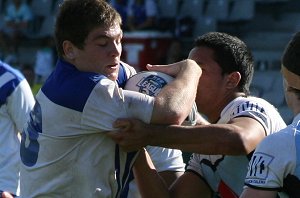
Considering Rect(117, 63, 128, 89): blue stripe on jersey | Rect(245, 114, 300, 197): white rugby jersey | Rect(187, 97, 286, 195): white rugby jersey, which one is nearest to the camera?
Rect(245, 114, 300, 197): white rugby jersey

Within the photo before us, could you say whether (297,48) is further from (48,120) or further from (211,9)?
(211,9)

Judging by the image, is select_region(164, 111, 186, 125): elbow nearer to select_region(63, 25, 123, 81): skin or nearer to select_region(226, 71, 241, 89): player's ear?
select_region(63, 25, 123, 81): skin

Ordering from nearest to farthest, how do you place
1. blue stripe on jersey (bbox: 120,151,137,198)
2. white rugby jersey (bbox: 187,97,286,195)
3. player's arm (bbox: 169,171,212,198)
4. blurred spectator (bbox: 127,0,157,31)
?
blue stripe on jersey (bbox: 120,151,137,198), white rugby jersey (bbox: 187,97,286,195), player's arm (bbox: 169,171,212,198), blurred spectator (bbox: 127,0,157,31)

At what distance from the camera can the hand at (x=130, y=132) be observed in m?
3.49

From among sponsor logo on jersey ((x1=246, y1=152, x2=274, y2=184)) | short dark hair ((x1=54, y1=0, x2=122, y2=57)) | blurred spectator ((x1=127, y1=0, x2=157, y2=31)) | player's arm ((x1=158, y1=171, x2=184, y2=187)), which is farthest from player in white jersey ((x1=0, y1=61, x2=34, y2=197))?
blurred spectator ((x1=127, y1=0, x2=157, y2=31))

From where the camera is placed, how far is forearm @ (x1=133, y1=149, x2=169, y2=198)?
12.4ft

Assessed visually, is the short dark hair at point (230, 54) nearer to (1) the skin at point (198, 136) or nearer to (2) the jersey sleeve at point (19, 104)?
(1) the skin at point (198, 136)

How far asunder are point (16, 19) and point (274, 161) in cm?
1539

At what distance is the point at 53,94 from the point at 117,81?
37 centimetres

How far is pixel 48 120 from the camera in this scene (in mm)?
3576

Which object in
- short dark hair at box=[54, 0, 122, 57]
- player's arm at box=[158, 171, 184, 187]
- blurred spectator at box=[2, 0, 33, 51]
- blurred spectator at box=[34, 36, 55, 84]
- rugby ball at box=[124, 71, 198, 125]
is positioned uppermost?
short dark hair at box=[54, 0, 122, 57]

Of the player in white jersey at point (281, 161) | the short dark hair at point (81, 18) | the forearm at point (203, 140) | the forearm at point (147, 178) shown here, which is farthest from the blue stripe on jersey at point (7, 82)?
the player in white jersey at point (281, 161)

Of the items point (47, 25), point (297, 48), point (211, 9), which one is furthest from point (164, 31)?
point (297, 48)

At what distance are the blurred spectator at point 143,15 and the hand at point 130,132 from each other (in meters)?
12.8
